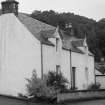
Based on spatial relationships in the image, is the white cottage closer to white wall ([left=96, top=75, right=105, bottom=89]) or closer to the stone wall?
the stone wall

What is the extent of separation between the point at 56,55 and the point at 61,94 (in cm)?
546

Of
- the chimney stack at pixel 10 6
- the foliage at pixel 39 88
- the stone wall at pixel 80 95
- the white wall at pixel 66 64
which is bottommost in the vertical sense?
the stone wall at pixel 80 95

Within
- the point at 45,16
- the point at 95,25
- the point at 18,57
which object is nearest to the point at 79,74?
the point at 18,57

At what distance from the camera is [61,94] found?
76.5ft

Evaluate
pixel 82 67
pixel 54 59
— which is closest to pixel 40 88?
pixel 54 59

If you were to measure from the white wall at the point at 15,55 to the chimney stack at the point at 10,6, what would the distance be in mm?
588

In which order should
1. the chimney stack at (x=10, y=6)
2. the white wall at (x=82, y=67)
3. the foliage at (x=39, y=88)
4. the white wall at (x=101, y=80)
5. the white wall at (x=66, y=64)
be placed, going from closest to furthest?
1. the foliage at (x=39, y=88)
2. the chimney stack at (x=10, y=6)
3. the white wall at (x=66, y=64)
4. the white wall at (x=82, y=67)
5. the white wall at (x=101, y=80)

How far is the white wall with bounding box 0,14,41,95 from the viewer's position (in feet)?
83.8

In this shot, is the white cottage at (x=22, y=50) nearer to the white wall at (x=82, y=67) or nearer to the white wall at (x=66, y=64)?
the white wall at (x=66, y=64)

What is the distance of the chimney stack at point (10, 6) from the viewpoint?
27.4m

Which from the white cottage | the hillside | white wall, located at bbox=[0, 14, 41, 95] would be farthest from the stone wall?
the hillside

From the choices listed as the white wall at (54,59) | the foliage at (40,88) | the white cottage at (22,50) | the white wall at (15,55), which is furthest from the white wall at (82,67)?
the foliage at (40,88)

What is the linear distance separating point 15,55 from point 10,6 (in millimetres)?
5109

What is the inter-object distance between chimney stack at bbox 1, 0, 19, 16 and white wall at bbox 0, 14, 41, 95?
0.59 metres
